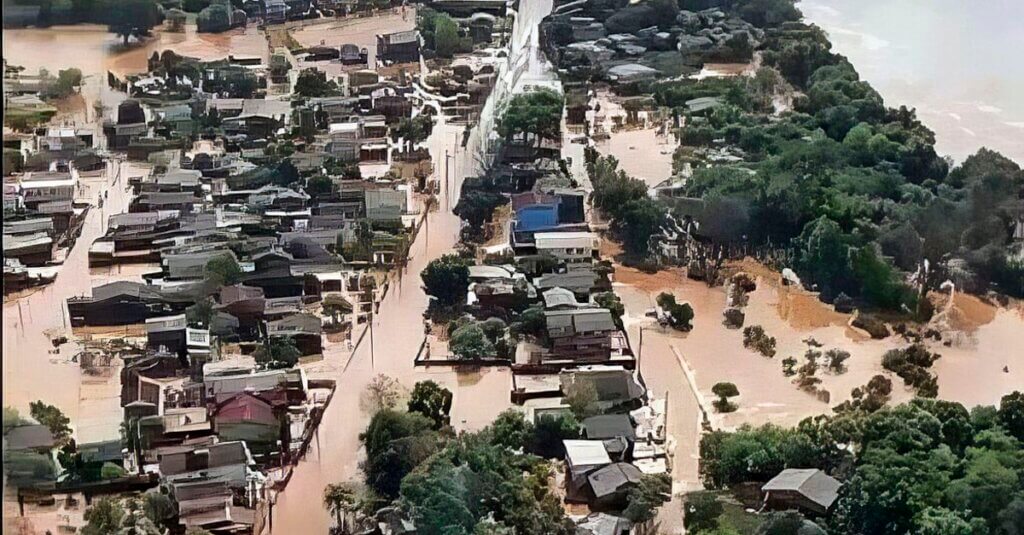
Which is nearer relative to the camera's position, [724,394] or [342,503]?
[342,503]

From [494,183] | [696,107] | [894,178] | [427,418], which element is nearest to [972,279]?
[894,178]

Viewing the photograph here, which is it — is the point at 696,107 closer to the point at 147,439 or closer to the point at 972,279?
the point at 972,279

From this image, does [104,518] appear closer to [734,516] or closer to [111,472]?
[111,472]

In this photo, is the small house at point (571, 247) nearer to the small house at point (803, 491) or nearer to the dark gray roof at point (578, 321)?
the dark gray roof at point (578, 321)

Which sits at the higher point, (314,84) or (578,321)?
(314,84)

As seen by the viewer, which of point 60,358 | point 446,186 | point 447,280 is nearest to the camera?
point 60,358

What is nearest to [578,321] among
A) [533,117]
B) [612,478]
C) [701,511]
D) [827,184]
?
[612,478]

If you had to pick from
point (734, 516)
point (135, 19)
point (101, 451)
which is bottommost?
point (734, 516)
